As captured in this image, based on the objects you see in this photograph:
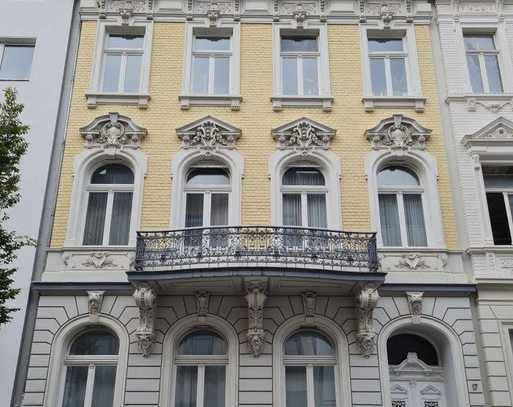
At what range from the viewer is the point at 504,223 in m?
13.8

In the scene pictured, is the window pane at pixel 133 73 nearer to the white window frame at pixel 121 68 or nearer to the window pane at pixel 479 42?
the white window frame at pixel 121 68

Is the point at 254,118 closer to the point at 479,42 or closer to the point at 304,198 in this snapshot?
Result: the point at 304,198

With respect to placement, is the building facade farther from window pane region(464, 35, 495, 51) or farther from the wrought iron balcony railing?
window pane region(464, 35, 495, 51)

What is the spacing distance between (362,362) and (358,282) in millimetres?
1861

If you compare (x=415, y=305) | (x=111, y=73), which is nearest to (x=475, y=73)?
(x=415, y=305)

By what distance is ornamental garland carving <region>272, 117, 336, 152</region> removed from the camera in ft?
47.0

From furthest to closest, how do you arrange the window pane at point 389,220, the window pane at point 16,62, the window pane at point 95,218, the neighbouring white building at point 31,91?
the window pane at point 16,62
the window pane at point 389,220
the window pane at point 95,218
the neighbouring white building at point 31,91

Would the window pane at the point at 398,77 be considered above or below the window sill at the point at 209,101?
above

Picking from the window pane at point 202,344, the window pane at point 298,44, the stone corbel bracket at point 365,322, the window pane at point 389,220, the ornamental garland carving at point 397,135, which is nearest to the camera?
the stone corbel bracket at point 365,322

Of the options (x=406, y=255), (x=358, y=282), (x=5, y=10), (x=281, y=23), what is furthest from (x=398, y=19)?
(x=5, y=10)

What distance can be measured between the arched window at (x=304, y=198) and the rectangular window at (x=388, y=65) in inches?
126

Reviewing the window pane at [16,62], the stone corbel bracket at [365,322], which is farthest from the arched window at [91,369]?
the window pane at [16,62]

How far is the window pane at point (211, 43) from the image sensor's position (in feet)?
52.4

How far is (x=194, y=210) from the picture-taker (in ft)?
45.8
